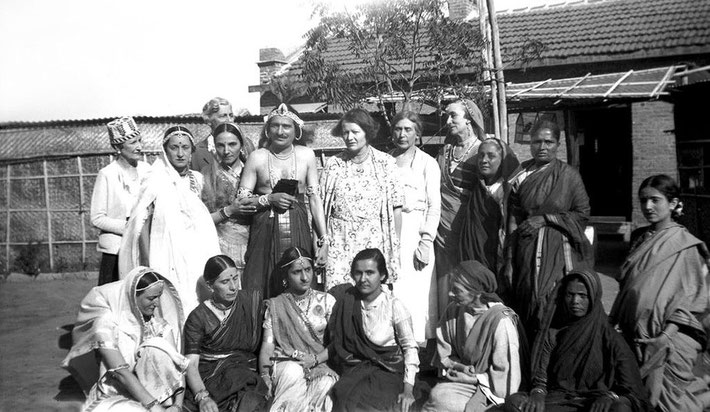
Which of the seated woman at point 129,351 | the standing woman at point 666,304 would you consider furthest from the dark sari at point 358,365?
the standing woman at point 666,304

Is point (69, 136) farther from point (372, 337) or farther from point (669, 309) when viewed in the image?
point (669, 309)

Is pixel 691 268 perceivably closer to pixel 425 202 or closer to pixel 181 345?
pixel 425 202

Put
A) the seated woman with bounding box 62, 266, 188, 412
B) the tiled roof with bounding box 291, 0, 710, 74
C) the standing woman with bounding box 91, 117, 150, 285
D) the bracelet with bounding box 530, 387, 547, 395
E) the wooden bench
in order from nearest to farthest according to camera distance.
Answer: the bracelet with bounding box 530, 387, 547, 395
the seated woman with bounding box 62, 266, 188, 412
the standing woman with bounding box 91, 117, 150, 285
the tiled roof with bounding box 291, 0, 710, 74
the wooden bench

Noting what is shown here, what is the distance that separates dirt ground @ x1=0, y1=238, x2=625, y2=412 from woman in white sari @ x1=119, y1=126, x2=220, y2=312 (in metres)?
0.94

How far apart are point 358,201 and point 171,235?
129 centimetres

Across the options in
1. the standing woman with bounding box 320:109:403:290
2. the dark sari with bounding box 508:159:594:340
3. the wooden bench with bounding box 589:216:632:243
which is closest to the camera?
the dark sari with bounding box 508:159:594:340

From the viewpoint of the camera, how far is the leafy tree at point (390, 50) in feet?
26.2

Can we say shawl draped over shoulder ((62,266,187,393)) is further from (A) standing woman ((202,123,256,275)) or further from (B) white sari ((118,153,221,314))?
(A) standing woman ((202,123,256,275))

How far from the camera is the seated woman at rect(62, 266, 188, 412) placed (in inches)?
150

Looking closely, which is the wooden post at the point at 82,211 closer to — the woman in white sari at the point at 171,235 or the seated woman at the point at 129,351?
the woman in white sari at the point at 171,235

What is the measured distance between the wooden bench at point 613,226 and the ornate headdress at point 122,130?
8.77m

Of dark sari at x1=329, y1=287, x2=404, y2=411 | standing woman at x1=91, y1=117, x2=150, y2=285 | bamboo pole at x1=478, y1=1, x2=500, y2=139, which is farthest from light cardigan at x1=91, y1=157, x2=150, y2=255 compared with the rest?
bamboo pole at x1=478, y1=1, x2=500, y2=139

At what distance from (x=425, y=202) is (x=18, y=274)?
22.5 ft

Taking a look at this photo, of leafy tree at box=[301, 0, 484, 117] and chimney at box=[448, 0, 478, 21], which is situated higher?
chimney at box=[448, 0, 478, 21]
